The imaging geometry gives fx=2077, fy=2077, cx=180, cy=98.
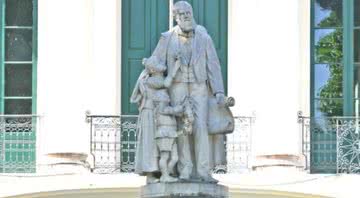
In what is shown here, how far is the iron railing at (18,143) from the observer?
34781mm

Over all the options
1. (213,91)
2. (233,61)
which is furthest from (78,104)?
(213,91)

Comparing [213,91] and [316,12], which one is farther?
[316,12]

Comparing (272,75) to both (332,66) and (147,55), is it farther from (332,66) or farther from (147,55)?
(147,55)

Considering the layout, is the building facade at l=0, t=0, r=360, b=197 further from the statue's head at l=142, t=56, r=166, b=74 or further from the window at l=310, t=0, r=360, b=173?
the statue's head at l=142, t=56, r=166, b=74

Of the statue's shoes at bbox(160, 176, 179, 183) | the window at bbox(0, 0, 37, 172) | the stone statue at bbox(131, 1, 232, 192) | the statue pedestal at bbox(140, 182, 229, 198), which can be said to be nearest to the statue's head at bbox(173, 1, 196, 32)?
the stone statue at bbox(131, 1, 232, 192)

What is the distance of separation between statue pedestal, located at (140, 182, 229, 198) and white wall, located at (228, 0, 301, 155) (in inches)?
275

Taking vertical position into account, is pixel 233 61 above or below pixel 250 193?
above

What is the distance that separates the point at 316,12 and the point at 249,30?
131 cm

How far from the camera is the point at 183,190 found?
27344 millimetres

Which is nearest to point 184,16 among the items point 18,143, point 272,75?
point 272,75

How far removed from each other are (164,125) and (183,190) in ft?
2.99

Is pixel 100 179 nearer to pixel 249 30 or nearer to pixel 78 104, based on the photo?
pixel 78 104

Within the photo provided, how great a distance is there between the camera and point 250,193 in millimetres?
33906

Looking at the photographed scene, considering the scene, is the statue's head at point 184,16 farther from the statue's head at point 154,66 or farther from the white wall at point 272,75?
the white wall at point 272,75
